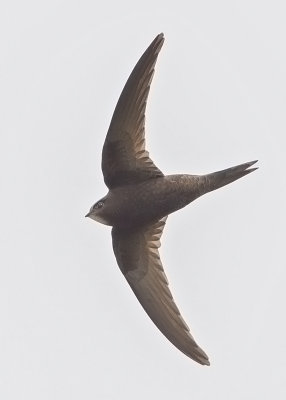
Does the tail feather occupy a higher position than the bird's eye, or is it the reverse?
the bird's eye

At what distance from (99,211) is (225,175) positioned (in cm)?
99

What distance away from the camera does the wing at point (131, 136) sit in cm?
917

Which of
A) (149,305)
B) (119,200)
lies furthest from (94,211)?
(149,305)

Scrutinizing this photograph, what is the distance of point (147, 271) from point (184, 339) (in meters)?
0.63

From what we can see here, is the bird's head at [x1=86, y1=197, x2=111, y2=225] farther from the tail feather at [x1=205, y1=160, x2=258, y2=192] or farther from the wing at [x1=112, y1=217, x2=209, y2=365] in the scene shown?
the tail feather at [x1=205, y1=160, x2=258, y2=192]

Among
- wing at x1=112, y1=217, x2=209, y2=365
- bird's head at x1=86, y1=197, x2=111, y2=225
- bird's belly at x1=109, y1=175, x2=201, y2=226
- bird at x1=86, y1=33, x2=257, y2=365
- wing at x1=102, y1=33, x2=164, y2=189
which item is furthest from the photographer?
wing at x1=112, y1=217, x2=209, y2=365

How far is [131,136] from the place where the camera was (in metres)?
9.36

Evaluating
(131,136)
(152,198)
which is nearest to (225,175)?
(152,198)

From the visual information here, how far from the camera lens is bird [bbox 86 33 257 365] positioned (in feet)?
30.4

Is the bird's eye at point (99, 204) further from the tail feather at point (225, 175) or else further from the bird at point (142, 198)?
the tail feather at point (225, 175)

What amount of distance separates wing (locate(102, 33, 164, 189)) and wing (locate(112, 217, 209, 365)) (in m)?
0.50

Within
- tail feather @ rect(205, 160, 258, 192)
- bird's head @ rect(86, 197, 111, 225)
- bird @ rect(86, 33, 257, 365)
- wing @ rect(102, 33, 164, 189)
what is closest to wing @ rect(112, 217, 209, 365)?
bird @ rect(86, 33, 257, 365)

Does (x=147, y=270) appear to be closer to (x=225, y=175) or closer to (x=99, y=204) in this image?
(x=99, y=204)

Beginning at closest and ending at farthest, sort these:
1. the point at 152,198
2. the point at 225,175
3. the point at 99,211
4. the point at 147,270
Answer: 1. the point at 225,175
2. the point at 152,198
3. the point at 99,211
4. the point at 147,270
